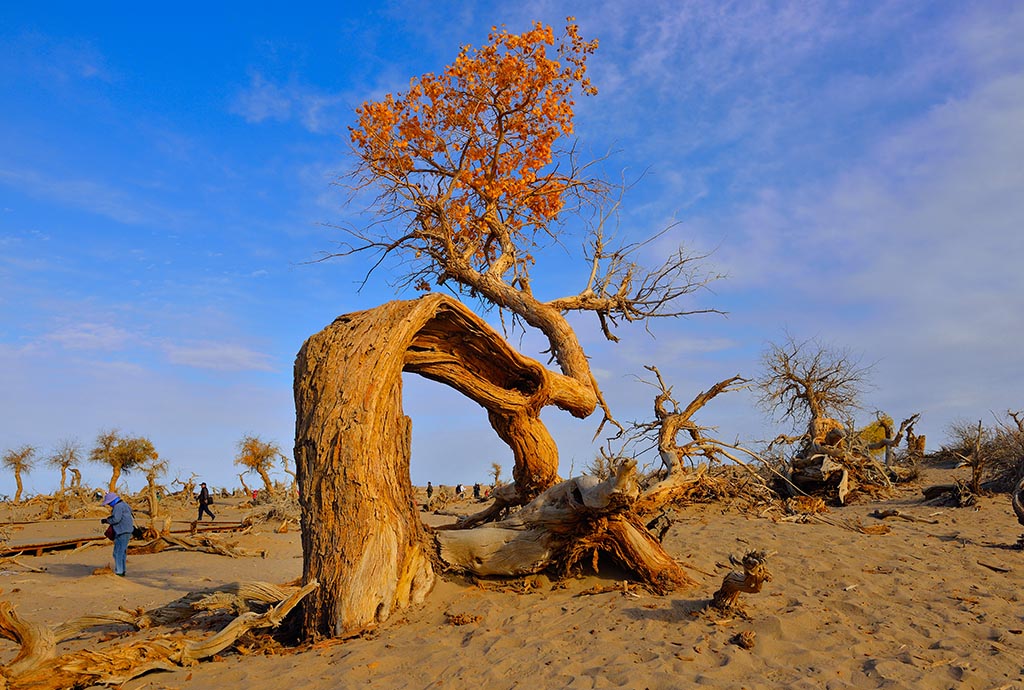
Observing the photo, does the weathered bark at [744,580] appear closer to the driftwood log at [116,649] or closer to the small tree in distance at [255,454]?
the driftwood log at [116,649]

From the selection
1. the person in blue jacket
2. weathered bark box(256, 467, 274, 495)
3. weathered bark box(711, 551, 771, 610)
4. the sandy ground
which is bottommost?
the sandy ground

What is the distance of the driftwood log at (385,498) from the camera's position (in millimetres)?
6711

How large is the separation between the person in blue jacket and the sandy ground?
2.39 metres

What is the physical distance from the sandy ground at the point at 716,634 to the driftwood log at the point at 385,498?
0.34m

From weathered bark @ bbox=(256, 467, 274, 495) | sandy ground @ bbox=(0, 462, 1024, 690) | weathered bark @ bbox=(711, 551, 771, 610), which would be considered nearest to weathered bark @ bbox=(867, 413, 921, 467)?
sandy ground @ bbox=(0, 462, 1024, 690)

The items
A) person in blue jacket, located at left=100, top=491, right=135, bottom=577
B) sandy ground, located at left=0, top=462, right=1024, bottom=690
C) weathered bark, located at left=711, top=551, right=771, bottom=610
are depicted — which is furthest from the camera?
person in blue jacket, located at left=100, top=491, right=135, bottom=577

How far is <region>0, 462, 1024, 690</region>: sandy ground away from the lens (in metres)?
5.23

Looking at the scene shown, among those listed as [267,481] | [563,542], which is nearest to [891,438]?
Result: [563,542]

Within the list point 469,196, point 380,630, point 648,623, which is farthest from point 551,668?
point 469,196

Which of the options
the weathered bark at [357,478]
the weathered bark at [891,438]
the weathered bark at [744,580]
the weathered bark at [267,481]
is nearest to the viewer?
the weathered bark at [744,580]

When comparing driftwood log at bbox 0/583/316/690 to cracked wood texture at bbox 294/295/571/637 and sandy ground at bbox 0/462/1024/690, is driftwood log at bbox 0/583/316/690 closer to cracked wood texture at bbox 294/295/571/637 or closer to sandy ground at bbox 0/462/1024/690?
sandy ground at bbox 0/462/1024/690

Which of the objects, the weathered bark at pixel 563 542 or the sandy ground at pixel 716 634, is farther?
the weathered bark at pixel 563 542

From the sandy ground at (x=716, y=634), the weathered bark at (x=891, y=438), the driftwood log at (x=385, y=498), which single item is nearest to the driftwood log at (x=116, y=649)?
the sandy ground at (x=716, y=634)

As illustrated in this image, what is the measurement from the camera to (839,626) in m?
6.17
